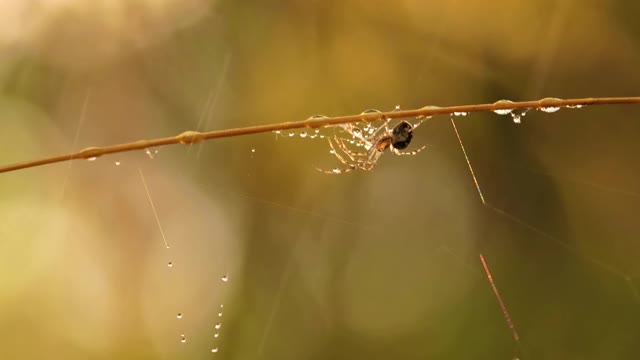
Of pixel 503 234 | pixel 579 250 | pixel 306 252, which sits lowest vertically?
pixel 579 250

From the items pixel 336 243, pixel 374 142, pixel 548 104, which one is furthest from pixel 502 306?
pixel 548 104

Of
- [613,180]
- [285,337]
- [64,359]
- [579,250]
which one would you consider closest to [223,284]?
[285,337]

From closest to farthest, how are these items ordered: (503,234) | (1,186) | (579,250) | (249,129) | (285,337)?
(249,129) < (579,250) < (503,234) < (285,337) < (1,186)

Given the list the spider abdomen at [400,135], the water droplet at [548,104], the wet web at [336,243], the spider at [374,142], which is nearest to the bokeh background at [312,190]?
the wet web at [336,243]

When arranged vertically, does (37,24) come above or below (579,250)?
above

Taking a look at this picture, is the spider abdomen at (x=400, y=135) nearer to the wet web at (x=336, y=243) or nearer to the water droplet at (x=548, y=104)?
the water droplet at (x=548, y=104)

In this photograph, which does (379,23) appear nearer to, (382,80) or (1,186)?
(382,80)

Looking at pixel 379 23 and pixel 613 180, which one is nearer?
pixel 613 180

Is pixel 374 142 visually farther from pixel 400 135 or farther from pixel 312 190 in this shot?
pixel 312 190

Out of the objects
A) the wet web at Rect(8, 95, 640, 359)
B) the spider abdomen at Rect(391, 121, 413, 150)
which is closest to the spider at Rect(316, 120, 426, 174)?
the spider abdomen at Rect(391, 121, 413, 150)
